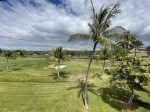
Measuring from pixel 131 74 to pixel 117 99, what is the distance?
15.4ft

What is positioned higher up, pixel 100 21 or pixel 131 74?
pixel 100 21

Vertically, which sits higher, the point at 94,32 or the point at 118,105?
the point at 94,32

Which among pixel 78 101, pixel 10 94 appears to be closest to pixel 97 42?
pixel 78 101

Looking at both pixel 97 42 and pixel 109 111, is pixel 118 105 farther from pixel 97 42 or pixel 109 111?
pixel 97 42

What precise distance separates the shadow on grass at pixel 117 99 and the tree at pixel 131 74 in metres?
1.18

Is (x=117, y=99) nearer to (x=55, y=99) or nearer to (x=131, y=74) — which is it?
(x=131, y=74)

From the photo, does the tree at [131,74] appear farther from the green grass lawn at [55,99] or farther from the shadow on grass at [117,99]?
the green grass lawn at [55,99]

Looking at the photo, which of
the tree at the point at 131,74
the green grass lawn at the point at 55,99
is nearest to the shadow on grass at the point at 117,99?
the green grass lawn at the point at 55,99

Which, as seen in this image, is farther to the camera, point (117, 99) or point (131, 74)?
point (117, 99)

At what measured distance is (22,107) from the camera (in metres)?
18.9

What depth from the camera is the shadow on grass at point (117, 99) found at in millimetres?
21291

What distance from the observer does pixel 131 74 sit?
20.5 meters

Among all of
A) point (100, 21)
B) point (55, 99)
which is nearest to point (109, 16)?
point (100, 21)

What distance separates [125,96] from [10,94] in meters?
15.8
